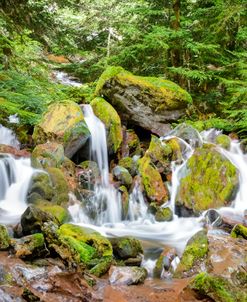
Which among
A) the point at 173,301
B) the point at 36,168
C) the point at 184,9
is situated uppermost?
the point at 184,9

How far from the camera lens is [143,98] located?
498 inches

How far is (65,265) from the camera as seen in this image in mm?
4945

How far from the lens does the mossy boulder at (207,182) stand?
948 centimetres

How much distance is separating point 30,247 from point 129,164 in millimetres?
5986

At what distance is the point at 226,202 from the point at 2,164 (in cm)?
557

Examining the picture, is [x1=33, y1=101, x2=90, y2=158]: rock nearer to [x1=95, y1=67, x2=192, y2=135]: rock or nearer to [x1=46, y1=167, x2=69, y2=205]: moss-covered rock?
[x1=46, y1=167, x2=69, y2=205]: moss-covered rock

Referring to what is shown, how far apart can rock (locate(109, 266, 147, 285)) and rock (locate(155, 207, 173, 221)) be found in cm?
366

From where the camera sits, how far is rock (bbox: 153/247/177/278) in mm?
5973

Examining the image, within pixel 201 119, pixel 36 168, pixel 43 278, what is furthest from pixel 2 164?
pixel 201 119

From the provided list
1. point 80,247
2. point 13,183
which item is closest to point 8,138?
point 13,183

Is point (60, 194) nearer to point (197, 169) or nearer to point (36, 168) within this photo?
point (36, 168)

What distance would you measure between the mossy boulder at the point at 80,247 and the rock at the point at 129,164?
13.3 ft

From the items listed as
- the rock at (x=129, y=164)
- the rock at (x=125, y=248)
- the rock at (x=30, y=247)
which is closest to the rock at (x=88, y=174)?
the rock at (x=129, y=164)

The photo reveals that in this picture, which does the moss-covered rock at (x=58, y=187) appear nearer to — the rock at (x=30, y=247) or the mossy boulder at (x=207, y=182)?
the mossy boulder at (x=207, y=182)
